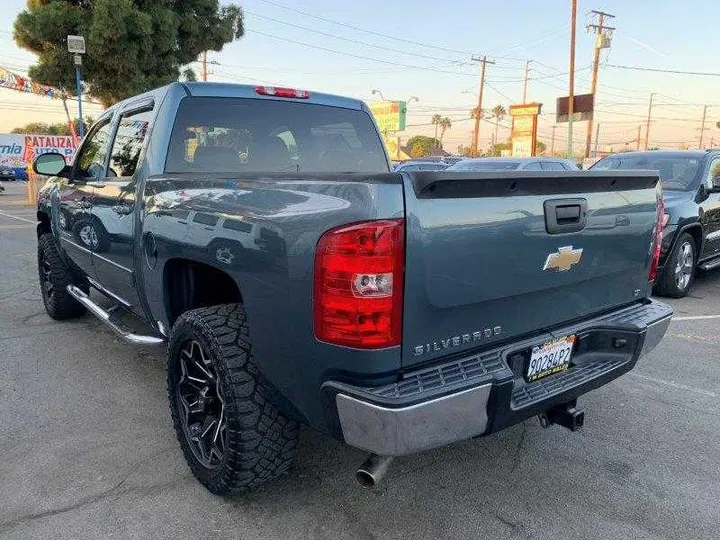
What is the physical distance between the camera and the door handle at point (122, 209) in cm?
328

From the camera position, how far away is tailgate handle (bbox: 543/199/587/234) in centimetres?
231

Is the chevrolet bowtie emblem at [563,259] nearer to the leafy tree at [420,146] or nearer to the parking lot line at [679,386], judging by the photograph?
the parking lot line at [679,386]

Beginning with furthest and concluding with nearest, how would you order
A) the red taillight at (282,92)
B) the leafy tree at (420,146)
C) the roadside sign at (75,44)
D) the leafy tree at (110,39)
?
the leafy tree at (420,146), the leafy tree at (110,39), the roadside sign at (75,44), the red taillight at (282,92)

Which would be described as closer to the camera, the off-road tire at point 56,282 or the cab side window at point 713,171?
the off-road tire at point 56,282

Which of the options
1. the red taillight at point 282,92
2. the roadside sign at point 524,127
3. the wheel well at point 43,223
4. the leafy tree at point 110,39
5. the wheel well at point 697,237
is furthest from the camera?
the roadside sign at point 524,127

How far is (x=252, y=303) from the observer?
2.25 m

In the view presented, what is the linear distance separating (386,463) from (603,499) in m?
1.17

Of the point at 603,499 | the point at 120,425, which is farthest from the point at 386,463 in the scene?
the point at 120,425

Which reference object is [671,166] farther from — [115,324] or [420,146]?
[420,146]

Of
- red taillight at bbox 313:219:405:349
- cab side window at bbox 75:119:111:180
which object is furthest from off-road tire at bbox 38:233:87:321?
red taillight at bbox 313:219:405:349

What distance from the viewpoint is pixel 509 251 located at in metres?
2.20

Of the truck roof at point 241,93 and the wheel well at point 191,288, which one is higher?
the truck roof at point 241,93

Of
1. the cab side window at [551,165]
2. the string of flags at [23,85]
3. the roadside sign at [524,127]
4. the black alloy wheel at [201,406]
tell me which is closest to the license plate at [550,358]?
the black alloy wheel at [201,406]

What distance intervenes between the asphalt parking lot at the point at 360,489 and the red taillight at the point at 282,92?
2.08 m
